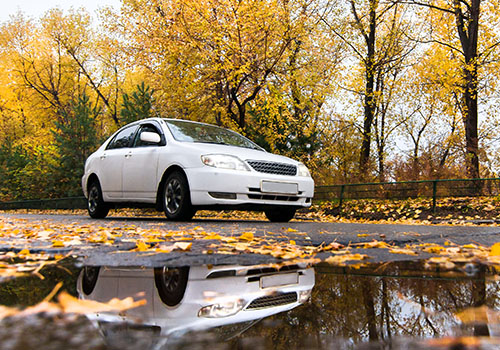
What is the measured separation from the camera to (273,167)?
732cm

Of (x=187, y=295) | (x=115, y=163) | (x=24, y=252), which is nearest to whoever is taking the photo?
(x=187, y=295)

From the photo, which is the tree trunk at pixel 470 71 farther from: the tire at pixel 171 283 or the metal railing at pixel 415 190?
the tire at pixel 171 283

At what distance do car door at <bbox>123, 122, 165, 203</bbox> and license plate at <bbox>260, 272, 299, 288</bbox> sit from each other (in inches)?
210

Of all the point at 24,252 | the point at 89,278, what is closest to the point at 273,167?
the point at 24,252

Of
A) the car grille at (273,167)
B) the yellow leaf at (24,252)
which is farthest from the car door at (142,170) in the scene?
the yellow leaf at (24,252)

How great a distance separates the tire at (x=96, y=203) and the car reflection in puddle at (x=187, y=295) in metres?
6.68

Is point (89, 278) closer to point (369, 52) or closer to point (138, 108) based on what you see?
point (138, 108)

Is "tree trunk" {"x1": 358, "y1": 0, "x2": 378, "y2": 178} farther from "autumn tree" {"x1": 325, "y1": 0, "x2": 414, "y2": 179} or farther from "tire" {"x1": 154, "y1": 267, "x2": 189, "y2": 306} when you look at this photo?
"tire" {"x1": 154, "y1": 267, "x2": 189, "y2": 306}

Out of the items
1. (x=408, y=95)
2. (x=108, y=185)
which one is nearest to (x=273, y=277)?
(x=108, y=185)

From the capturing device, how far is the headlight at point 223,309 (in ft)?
5.35

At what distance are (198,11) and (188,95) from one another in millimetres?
2987

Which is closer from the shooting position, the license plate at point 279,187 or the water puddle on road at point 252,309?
the water puddle on road at point 252,309

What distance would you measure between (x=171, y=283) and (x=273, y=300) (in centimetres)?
63

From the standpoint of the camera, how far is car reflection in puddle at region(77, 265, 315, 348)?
1450 millimetres
